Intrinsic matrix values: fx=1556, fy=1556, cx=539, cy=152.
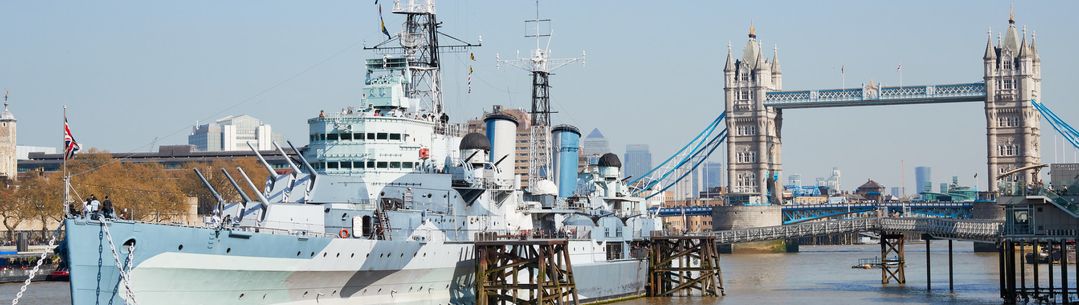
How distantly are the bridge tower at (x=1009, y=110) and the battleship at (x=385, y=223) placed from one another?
116072 mm

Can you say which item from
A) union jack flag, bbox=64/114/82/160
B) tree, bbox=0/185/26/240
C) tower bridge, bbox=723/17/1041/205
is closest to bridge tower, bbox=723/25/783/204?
tower bridge, bbox=723/17/1041/205

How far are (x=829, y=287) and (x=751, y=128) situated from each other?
121m

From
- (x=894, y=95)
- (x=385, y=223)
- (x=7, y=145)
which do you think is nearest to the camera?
(x=385, y=223)

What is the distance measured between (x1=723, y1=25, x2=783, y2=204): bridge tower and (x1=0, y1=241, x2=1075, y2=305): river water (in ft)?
276

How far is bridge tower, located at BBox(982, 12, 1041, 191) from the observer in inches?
6629

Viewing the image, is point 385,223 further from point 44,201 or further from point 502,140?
point 44,201

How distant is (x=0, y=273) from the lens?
236 ft

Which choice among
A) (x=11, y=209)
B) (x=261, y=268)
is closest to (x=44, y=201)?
(x=11, y=209)

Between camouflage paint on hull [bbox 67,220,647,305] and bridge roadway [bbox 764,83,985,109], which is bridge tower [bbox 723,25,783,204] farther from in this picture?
camouflage paint on hull [bbox 67,220,647,305]

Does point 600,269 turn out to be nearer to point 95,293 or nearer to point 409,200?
point 409,200

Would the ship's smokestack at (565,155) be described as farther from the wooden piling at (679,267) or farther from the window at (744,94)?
the window at (744,94)

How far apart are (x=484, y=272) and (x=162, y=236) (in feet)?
37.3

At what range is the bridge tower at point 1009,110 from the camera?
552 feet

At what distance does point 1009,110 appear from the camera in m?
170
